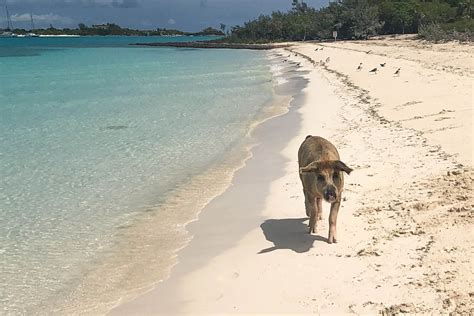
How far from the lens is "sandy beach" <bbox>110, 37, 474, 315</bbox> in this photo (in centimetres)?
498

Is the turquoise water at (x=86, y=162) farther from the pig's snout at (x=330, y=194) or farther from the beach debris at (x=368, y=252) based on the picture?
the beach debris at (x=368, y=252)

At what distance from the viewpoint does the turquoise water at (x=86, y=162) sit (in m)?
6.99

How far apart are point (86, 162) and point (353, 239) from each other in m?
8.05

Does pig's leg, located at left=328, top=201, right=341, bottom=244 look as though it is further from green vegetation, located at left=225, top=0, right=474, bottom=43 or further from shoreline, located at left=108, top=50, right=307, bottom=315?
green vegetation, located at left=225, top=0, right=474, bottom=43

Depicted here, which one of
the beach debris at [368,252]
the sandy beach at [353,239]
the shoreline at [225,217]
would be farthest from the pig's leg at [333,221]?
the shoreline at [225,217]

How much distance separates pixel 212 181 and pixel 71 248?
11.9 feet

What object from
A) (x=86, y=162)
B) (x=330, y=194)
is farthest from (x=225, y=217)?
(x=86, y=162)

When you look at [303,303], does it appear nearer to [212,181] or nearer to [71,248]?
[71,248]

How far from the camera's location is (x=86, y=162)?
40.2 feet

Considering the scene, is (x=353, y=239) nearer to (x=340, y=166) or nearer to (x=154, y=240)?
(x=340, y=166)

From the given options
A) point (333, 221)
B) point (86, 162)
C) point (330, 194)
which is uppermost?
point (330, 194)

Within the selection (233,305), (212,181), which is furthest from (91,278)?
(212,181)

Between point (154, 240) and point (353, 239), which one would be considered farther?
point (154, 240)

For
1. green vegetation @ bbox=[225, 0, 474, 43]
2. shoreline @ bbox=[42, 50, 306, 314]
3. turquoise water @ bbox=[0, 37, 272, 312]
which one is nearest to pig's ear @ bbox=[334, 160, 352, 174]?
shoreline @ bbox=[42, 50, 306, 314]
